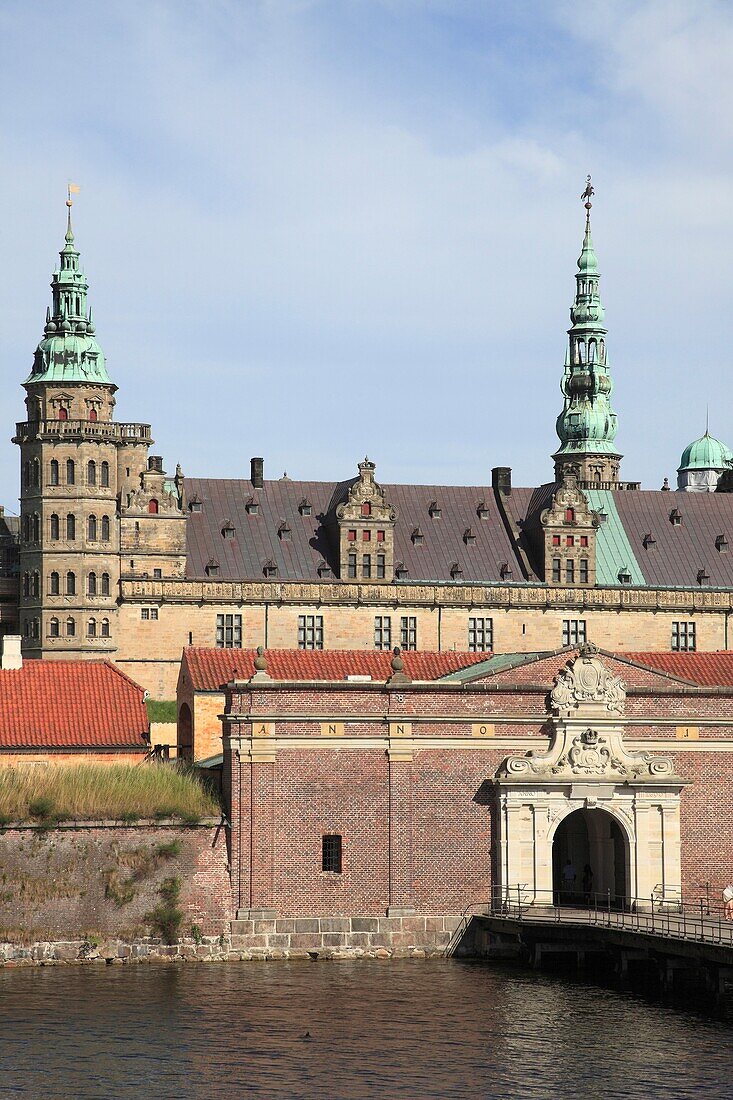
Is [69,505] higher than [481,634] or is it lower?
higher

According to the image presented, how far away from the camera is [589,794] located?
190 feet

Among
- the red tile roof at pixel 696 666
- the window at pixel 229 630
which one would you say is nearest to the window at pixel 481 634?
the window at pixel 229 630

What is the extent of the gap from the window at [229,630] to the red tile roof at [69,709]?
34821 mm

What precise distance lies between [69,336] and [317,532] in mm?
16137

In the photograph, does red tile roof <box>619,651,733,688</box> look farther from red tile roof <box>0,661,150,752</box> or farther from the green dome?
the green dome

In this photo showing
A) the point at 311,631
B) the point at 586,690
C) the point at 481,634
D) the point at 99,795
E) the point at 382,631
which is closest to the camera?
the point at 99,795

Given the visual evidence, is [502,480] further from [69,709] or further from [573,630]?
[69,709]

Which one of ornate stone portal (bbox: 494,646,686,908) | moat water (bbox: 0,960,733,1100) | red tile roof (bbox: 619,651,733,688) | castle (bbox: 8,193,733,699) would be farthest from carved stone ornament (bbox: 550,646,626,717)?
castle (bbox: 8,193,733,699)

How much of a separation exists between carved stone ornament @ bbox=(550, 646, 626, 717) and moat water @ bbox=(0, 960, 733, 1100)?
26.7 feet

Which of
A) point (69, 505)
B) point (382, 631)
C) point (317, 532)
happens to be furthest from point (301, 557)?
point (69, 505)

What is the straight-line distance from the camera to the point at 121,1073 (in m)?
42.8

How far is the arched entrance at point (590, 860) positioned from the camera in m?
59.1

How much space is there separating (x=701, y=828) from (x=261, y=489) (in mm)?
54166

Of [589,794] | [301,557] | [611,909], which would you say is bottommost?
[611,909]
